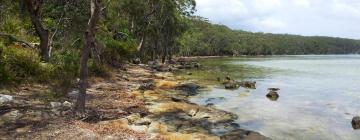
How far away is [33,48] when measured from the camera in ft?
89.4

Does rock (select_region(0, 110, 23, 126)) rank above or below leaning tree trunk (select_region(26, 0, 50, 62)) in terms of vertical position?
below

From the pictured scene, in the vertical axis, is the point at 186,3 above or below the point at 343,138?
above

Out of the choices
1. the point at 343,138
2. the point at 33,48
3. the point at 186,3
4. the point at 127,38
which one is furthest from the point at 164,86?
the point at 186,3

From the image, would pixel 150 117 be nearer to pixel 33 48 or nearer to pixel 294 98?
pixel 33 48

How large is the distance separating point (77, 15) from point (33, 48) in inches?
203

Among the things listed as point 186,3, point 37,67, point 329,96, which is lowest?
point 329,96

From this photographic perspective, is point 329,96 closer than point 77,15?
No

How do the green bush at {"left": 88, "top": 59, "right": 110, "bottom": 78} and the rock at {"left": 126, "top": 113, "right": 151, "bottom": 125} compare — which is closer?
the rock at {"left": 126, "top": 113, "right": 151, "bottom": 125}

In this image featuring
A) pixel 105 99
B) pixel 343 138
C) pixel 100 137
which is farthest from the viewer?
pixel 105 99

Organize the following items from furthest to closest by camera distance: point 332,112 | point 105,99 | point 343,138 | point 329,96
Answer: point 329,96, point 332,112, point 105,99, point 343,138

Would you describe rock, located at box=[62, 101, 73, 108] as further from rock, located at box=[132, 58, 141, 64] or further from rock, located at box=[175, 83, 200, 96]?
rock, located at box=[132, 58, 141, 64]

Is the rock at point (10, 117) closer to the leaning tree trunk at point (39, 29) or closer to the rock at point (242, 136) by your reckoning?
the rock at point (242, 136)

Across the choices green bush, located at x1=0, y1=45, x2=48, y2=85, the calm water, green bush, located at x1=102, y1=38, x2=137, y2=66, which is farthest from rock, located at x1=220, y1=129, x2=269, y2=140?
green bush, located at x1=102, y1=38, x2=137, y2=66

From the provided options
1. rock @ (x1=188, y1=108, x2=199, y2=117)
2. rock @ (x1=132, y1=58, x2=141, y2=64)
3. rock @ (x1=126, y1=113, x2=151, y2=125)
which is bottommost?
rock @ (x1=188, y1=108, x2=199, y2=117)
